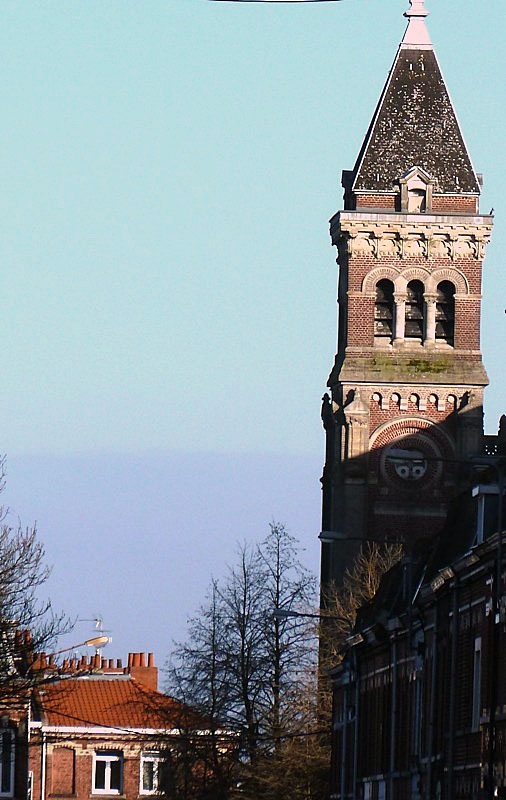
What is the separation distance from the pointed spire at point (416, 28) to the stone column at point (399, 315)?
31.6 feet

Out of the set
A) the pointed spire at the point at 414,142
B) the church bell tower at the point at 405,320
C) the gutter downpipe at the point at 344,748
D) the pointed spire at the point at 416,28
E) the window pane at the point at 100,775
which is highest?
the pointed spire at the point at 416,28

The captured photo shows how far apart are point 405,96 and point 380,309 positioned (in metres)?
7.88

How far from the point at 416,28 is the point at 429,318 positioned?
36.7ft

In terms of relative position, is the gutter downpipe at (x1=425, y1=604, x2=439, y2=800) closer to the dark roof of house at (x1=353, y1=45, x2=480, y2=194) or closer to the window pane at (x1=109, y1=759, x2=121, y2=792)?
the window pane at (x1=109, y1=759, x2=121, y2=792)

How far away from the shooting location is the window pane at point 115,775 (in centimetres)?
8194

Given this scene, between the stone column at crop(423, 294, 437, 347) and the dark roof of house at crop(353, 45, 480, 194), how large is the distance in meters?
3.93

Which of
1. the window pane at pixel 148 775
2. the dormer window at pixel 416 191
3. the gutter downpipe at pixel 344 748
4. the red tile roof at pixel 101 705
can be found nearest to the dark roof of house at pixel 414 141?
the dormer window at pixel 416 191

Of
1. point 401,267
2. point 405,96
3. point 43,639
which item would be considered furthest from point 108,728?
point 43,639

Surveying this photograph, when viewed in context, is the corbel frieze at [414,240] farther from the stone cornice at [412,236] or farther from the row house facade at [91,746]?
the row house facade at [91,746]

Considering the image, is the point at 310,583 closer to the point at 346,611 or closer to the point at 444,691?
the point at 346,611

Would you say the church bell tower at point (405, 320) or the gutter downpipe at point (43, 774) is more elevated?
the church bell tower at point (405, 320)

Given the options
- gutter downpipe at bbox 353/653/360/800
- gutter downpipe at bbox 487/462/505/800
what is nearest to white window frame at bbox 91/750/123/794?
gutter downpipe at bbox 353/653/360/800

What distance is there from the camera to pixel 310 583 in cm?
7025

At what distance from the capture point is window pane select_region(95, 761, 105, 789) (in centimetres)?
8181
